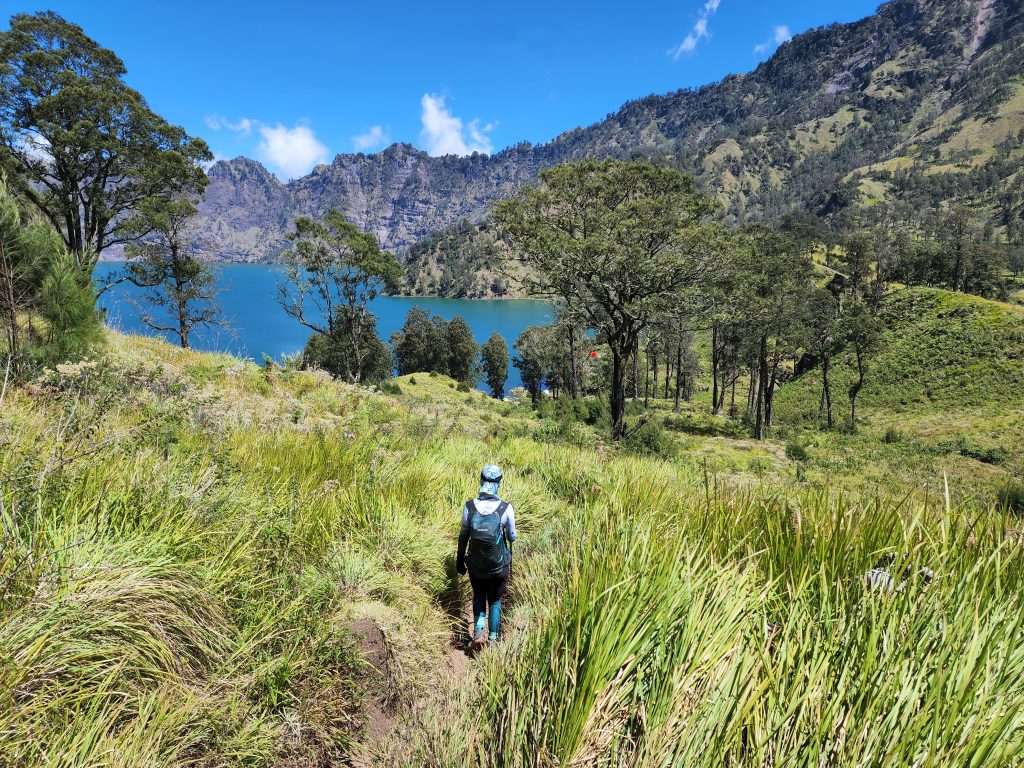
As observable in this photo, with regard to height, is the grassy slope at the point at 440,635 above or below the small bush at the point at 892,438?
above

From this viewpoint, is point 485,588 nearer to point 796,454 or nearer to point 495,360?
point 796,454

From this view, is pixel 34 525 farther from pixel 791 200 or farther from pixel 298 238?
pixel 791 200

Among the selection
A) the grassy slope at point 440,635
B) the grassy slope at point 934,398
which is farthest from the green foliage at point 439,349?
the grassy slope at point 440,635

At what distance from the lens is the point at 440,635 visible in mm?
3852

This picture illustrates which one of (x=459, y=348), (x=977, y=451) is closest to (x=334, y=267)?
(x=459, y=348)

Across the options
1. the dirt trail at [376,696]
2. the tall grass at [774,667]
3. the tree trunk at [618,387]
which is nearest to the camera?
the tall grass at [774,667]

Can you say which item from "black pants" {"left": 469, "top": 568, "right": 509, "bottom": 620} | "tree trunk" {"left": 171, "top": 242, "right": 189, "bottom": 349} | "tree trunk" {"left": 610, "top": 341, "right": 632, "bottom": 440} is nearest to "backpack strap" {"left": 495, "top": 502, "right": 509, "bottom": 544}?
"black pants" {"left": 469, "top": 568, "right": 509, "bottom": 620}

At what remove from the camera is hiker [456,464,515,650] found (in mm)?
3990

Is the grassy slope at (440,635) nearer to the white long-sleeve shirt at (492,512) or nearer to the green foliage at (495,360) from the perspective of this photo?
the white long-sleeve shirt at (492,512)

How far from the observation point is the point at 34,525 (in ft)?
7.60

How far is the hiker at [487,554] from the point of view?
399 cm

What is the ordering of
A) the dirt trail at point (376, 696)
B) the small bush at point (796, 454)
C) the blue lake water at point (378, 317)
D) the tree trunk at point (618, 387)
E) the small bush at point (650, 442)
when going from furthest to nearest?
the blue lake water at point (378, 317) → the small bush at point (796, 454) → the tree trunk at point (618, 387) → the small bush at point (650, 442) → the dirt trail at point (376, 696)

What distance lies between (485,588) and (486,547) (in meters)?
0.40

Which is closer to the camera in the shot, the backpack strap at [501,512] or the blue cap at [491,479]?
the backpack strap at [501,512]
